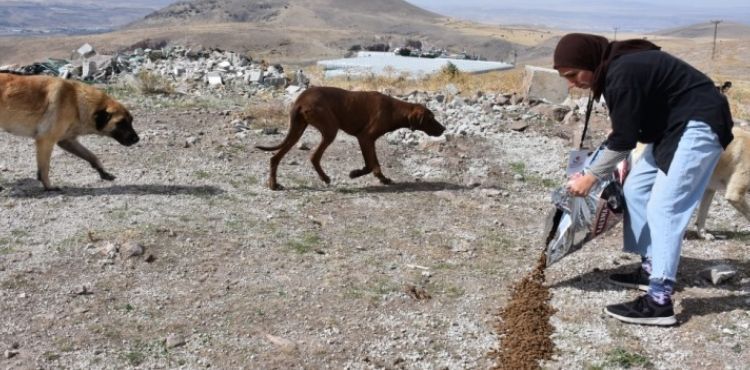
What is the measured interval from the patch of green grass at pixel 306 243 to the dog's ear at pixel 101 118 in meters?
2.66

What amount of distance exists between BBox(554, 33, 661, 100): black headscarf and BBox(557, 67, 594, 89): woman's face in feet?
0.08

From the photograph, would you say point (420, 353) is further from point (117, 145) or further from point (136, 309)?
point (117, 145)

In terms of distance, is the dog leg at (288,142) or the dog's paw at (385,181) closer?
the dog leg at (288,142)

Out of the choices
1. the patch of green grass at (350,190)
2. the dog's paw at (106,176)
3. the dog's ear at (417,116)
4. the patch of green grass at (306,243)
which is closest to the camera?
the patch of green grass at (306,243)

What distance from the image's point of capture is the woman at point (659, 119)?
4238mm

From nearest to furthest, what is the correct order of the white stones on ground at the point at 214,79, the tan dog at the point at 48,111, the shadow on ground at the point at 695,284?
the shadow on ground at the point at 695,284, the tan dog at the point at 48,111, the white stones on ground at the point at 214,79

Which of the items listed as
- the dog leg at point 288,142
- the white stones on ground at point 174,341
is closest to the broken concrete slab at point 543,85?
the dog leg at point 288,142

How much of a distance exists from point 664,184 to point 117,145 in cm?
721

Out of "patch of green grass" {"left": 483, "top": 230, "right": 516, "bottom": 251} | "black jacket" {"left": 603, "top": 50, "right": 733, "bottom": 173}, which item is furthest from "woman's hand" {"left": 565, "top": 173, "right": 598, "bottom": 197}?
"patch of green grass" {"left": 483, "top": 230, "right": 516, "bottom": 251}

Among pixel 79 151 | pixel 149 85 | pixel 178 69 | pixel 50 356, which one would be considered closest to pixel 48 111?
pixel 79 151

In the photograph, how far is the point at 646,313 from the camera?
15.8 ft

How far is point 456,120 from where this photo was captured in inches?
471

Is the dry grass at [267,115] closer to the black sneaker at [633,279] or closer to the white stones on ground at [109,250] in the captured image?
the white stones on ground at [109,250]

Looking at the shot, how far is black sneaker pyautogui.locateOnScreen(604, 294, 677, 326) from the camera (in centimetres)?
478
